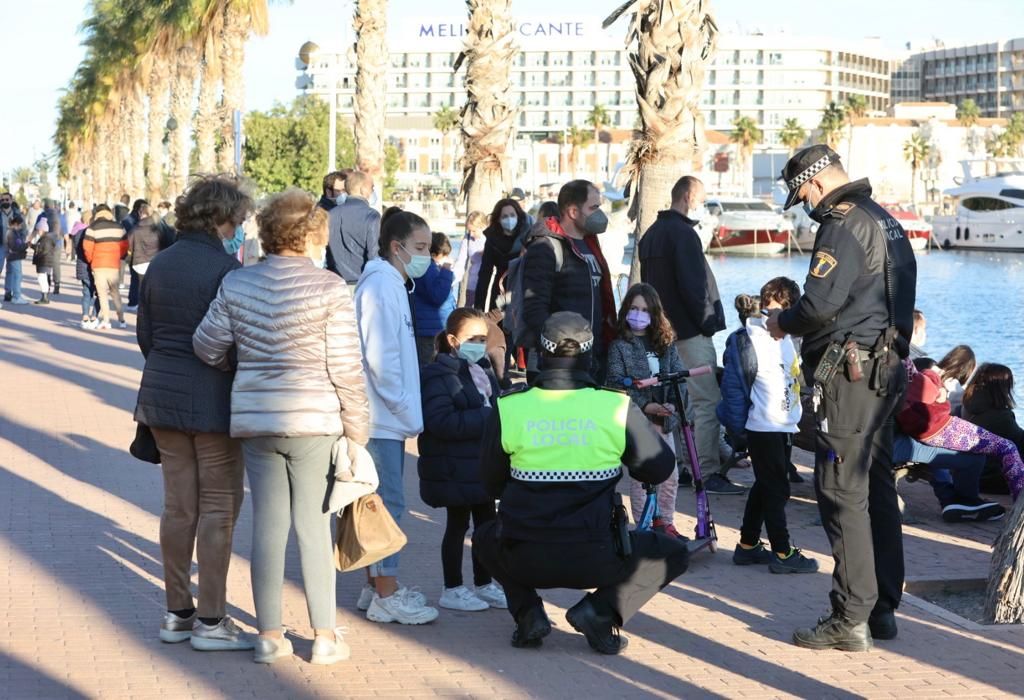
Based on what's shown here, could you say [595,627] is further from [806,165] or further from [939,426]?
[939,426]

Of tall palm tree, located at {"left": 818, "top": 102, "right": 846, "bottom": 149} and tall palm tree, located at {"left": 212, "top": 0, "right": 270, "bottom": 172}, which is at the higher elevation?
tall palm tree, located at {"left": 818, "top": 102, "right": 846, "bottom": 149}

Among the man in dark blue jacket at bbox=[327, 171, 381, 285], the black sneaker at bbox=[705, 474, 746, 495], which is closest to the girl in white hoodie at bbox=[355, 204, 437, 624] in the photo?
the black sneaker at bbox=[705, 474, 746, 495]

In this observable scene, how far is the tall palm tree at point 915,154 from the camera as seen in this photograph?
148m

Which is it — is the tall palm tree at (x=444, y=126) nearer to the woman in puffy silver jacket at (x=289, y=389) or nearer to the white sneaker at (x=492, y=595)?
the white sneaker at (x=492, y=595)

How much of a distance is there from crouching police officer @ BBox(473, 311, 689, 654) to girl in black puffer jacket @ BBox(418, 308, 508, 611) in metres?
0.55

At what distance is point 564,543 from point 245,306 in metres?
1.66

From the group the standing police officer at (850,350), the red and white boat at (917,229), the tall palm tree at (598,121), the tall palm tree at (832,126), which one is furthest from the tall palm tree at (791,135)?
the standing police officer at (850,350)

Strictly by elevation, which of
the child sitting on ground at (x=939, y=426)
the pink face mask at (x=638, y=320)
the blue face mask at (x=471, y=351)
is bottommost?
the child sitting on ground at (x=939, y=426)

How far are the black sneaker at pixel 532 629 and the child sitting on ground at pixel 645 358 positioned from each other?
188 cm

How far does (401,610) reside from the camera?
6.77 m

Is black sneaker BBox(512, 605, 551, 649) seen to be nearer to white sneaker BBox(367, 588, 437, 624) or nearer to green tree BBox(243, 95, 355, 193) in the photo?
white sneaker BBox(367, 588, 437, 624)

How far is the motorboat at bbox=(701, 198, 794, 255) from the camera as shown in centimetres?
8525

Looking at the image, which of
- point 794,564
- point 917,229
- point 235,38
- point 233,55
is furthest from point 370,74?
point 917,229

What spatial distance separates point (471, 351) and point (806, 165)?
180 centimetres
